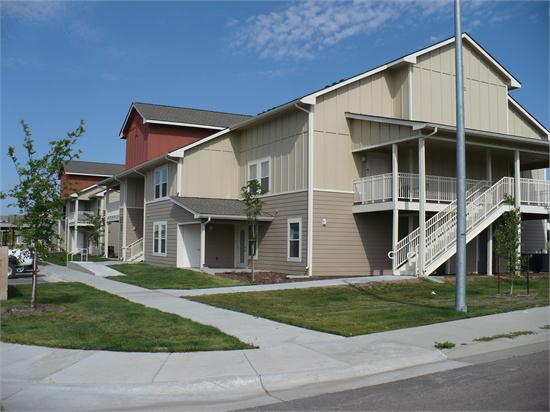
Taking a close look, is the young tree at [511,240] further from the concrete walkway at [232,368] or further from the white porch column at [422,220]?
the concrete walkway at [232,368]

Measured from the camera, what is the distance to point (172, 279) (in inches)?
827

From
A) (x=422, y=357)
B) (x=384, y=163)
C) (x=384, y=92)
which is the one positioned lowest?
(x=422, y=357)

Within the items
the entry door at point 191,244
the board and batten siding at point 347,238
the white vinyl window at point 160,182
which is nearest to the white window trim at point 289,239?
the board and batten siding at point 347,238

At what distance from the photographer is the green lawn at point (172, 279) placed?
19484mm

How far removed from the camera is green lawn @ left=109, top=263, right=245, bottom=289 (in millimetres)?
19484

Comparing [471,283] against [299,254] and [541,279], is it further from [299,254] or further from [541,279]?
[299,254]

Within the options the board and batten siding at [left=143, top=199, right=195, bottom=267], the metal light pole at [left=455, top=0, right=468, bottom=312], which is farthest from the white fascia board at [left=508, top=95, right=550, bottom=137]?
the board and batten siding at [left=143, top=199, right=195, bottom=267]

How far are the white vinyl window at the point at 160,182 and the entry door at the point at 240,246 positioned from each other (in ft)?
14.4

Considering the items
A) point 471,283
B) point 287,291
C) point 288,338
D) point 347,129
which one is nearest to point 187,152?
point 347,129

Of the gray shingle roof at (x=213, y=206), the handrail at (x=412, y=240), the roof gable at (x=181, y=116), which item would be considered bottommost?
the handrail at (x=412, y=240)

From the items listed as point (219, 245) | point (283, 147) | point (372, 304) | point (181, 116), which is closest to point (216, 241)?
point (219, 245)

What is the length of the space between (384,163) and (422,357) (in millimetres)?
15902

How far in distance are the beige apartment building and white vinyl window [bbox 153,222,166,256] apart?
0.20 meters

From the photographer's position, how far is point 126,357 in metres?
8.61
